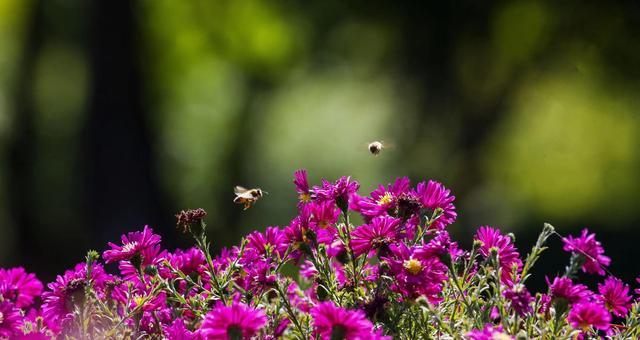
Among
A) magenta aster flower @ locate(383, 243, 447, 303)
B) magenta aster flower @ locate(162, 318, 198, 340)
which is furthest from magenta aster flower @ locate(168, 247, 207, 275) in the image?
magenta aster flower @ locate(383, 243, 447, 303)

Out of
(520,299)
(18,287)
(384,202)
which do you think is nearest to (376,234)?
(384,202)

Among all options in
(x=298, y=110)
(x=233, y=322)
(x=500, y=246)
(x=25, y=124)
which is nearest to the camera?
(x=233, y=322)

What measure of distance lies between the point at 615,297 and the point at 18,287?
1.45 m

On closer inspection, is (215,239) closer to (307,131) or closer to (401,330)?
(307,131)

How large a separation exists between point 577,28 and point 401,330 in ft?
27.0

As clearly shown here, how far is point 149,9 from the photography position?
426 inches

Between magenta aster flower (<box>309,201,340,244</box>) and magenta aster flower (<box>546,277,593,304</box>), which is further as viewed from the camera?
magenta aster flower (<box>309,201,340,244</box>)

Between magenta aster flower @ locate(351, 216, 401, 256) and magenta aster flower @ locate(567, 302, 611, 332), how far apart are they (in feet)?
1.41

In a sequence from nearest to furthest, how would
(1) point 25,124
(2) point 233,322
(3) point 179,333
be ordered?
(2) point 233,322, (3) point 179,333, (1) point 25,124

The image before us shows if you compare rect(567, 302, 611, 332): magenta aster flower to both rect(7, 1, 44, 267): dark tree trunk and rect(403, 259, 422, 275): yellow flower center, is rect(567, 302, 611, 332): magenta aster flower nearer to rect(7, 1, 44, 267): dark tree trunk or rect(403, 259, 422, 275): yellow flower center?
rect(403, 259, 422, 275): yellow flower center

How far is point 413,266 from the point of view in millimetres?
1799

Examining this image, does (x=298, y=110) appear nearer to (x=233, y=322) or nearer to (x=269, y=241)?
(x=269, y=241)

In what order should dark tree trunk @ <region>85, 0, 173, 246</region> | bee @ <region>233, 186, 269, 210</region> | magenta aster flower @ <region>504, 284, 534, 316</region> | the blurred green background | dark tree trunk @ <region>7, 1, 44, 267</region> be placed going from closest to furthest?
1. magenta aster flower @ <region>504, 284, 534, 316</region>
2. bee @ <region>233, 186, 269, 210</region>
3. dark tree trunk @ <region>85, 0, 173, 246</region>
4. the blurred green background
5. dark tree trunk @ <region>7, 1, 44, 267</region>

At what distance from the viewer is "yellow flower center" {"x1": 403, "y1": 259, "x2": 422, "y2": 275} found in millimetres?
1799
